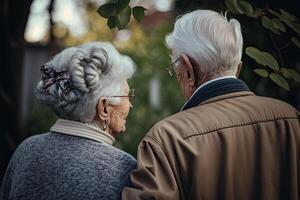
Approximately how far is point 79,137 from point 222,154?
0.61 meters

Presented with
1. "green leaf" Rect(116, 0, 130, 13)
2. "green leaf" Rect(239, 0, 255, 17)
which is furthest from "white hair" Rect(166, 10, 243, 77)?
"green leaf" Rect(239, 0, 255, 17)

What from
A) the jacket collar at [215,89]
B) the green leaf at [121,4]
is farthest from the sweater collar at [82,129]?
the green leaf at [121,4]

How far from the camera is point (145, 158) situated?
8.26 feet

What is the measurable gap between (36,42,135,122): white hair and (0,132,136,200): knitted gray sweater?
13cm

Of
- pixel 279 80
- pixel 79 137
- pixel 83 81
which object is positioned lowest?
pixel 279 80

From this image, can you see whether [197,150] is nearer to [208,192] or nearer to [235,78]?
[208,192]

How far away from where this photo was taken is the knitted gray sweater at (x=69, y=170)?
8.54ft

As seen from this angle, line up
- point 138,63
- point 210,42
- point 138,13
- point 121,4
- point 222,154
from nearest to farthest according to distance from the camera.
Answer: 1. point 222,154
2. point 210,42
3. point 121,4
4. point 138,13
5. point 138,63

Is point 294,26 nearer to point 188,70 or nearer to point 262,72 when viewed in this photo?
point 262,72

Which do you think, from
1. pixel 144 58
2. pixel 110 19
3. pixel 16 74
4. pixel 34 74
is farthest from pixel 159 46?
pixel 110 19

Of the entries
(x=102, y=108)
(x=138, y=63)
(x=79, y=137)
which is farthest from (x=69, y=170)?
(x=138, y=63)

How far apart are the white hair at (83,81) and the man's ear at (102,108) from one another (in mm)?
19

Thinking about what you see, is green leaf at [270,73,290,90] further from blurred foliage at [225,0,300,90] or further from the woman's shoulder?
the woman's shoulder

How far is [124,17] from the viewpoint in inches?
115
